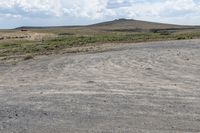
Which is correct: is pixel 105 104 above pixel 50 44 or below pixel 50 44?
above

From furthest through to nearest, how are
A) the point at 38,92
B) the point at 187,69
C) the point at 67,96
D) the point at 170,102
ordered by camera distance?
the point at 187,69
the point at 38,92
the point at 67,96
the point at 170,102

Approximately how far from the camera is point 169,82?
1491 centimetres

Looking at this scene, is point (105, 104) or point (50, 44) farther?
point (50, 44)

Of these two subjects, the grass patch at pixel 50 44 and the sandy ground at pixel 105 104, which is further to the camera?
the grass patch at pixel 50 44

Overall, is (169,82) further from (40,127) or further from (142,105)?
(40,127)

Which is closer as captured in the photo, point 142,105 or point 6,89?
point 142,105

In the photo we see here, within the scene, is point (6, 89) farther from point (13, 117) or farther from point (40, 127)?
point (40, 127)

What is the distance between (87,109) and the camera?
10.8 meters

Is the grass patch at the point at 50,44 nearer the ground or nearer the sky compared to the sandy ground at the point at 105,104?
nearer the ground

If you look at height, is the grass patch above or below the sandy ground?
below

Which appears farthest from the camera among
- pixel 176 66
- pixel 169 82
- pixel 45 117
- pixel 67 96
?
pixel 176 66

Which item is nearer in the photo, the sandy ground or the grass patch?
the sandy ground

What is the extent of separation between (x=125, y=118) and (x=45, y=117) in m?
1.70

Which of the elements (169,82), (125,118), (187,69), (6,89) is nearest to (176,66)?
→ (187,69)
